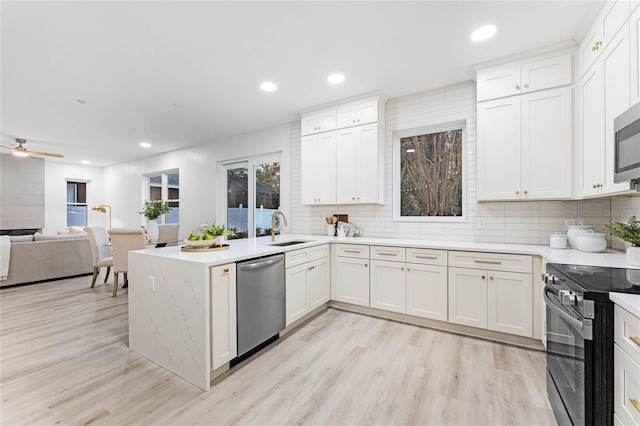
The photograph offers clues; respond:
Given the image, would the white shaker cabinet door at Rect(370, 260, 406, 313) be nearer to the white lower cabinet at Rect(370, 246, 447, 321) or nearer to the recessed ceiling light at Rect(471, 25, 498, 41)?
the white lower cabinet at Rect(370, 246, 447, 321)

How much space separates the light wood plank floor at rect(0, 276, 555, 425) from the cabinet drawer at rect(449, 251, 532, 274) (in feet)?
2.29

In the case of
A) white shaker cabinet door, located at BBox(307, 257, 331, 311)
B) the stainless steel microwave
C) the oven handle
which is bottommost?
white shaker cabinet door, located at BBox(307, 257, 331, 311)

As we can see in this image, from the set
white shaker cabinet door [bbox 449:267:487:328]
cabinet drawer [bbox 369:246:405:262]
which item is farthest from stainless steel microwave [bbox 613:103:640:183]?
cabinet drawer [bbox 369:246:405:262]

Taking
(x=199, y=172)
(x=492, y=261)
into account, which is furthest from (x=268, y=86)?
(x=199, y=172)

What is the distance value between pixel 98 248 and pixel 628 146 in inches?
241

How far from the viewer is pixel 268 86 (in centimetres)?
327

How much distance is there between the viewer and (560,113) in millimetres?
2449

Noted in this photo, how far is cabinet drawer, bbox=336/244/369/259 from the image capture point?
3209 millimetres

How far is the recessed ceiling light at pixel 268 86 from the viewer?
126 inches

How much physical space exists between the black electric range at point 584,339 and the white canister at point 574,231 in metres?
0.96

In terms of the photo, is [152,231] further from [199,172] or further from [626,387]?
[626,387]

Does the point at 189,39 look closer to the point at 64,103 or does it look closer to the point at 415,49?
the point at 415,49

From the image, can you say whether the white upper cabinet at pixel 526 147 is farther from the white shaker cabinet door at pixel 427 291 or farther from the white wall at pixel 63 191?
the white wall at pixel 63 191

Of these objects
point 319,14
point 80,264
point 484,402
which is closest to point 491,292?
point 484,402
